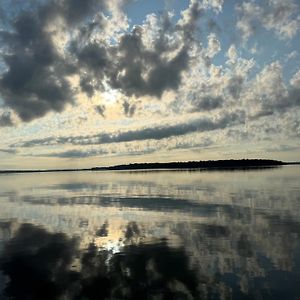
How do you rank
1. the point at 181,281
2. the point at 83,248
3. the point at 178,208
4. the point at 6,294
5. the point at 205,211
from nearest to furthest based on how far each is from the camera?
the point at 6,294 → the point at 181,281 → the point at 83,248 → the point at 205,211 → the point at 178,208

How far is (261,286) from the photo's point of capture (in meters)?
18.3

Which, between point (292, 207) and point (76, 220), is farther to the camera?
point (292, 207)

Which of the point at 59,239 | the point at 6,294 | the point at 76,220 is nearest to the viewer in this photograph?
the point at 6,294

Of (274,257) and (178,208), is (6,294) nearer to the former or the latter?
(274,257)

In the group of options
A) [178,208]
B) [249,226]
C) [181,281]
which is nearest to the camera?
[181,281]

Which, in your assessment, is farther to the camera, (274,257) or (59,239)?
(59,239)

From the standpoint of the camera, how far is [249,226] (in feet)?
111

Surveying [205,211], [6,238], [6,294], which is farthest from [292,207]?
[6,294]

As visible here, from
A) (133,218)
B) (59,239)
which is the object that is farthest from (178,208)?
(59,239)

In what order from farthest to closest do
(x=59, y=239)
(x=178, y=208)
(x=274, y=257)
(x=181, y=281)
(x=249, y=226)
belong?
(x=178, y=208) < (x=249, y=226) < (x=59, y=239) < (x=274, y=257) < (x=181, y=281)

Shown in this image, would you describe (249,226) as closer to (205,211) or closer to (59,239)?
(205,211)

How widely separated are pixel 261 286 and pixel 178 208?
28883 millimetres

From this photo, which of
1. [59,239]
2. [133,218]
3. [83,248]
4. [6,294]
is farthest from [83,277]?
[133,218]

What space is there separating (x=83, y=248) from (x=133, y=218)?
1368 centimetres
